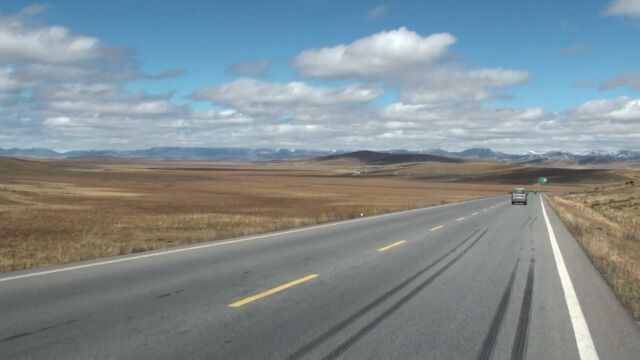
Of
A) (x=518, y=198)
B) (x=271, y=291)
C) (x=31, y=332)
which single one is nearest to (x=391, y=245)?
(x=271, y=291)

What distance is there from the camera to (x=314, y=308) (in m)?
8.22

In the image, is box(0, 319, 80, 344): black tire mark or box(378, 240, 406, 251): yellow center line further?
box(378, 240, 406, 251): yellow center line

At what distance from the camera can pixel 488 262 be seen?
44.7ft

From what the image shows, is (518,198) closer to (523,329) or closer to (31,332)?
(523,329)

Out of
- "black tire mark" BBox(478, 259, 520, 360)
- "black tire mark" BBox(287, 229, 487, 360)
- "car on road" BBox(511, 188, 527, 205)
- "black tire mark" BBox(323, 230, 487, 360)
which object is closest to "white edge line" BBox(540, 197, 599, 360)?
"black tire mark" BBox(478, 259, 520, 360)

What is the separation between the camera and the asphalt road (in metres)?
6.37

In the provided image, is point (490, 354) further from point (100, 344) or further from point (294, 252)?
point (294, 252)

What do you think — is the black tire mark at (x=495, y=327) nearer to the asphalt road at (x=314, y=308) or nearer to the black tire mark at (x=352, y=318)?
the asphalt road at (x=314, y=308)

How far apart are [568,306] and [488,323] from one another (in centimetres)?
191

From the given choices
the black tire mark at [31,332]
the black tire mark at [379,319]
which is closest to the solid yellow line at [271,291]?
the black tire mark at [379,319]

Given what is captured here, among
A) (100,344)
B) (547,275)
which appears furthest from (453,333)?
(547,275)

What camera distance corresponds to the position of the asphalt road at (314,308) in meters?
6.37

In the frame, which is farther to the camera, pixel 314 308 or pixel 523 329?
pixel 314 308

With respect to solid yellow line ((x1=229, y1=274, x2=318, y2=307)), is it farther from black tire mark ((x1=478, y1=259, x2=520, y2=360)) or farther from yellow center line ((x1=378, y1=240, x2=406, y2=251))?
yellow center line ((x1=378, y1=240, x2=406, y2=251))
